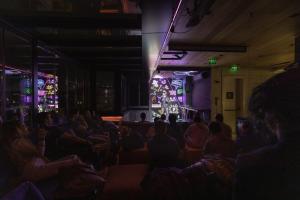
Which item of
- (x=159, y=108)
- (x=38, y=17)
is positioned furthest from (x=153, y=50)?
(x=159, y=108)

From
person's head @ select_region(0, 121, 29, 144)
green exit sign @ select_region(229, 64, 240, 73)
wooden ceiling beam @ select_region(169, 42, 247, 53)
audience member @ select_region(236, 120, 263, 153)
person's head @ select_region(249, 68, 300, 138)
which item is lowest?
person's head @ select_region(0, 121, 29, 144)

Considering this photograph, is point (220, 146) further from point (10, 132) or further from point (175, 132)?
point (10, 132)

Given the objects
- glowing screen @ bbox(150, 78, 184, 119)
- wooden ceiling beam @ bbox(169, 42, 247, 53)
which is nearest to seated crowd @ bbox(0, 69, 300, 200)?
wooden ceiling beam @ bbox(169, 42, 247, 53)

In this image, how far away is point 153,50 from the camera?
4.50m

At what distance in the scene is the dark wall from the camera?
1020 centimetres

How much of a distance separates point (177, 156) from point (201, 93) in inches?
332

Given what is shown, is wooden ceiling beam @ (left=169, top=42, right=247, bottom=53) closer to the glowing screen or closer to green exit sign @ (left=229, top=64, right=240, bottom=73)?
green exit sign @ (left=229, top=64, right=240, bottom=73)

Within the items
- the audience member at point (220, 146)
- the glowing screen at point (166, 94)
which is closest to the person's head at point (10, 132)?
the audience member at point (220, 146)

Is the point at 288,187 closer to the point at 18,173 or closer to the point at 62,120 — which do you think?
the point at 18,173

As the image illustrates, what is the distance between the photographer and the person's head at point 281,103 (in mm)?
740

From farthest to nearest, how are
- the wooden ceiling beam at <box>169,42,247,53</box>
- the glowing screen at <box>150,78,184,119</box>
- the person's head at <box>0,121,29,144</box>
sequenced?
the glowing screen at <box>150,78,184,119</box> < the wooden ceiling beam at <box>169,42,247,53</box> < the person's head at <box>0,121,29,144</box>

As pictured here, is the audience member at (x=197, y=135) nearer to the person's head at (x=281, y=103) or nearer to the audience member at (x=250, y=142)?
the audience member at (x=250, y=142)

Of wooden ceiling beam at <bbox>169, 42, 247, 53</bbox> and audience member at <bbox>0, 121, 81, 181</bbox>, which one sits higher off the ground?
wooden ceiling beam at <bbox>169, 42, 247, 53</bbox>

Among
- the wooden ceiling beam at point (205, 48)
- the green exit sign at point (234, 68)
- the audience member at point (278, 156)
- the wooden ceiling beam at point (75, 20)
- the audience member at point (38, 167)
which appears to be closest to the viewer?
the audience member at point (278, 156)
